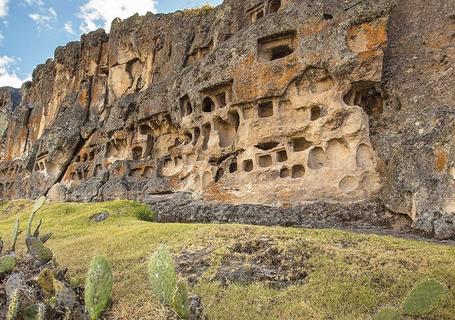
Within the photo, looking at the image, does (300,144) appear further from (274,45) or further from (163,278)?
(163,278)

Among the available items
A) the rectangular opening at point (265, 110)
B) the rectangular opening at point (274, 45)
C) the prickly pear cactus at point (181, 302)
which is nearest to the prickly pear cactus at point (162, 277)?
the prickly pear cactus at point (181, 302)

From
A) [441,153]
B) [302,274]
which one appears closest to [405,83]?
[441,153]

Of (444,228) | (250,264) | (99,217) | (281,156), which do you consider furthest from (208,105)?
(250,264)

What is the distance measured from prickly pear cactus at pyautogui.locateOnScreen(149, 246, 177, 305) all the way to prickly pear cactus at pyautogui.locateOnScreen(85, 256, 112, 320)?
80 centimetres

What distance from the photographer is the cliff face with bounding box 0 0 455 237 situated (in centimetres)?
1672

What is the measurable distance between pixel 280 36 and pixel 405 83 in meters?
6.23

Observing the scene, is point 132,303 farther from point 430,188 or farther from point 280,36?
point 280,36

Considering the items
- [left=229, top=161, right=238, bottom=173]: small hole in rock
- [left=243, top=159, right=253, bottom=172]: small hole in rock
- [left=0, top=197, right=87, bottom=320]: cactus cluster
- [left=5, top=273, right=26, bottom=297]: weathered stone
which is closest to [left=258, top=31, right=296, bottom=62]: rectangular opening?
[left=243, top=159, right=253, bottom=172]: small hole in rock

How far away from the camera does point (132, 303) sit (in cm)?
859

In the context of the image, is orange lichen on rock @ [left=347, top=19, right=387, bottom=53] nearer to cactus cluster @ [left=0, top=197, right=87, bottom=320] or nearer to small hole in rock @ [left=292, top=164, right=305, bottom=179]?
small hole in rock @ [left=292, top=164, right=305, bottom=179]

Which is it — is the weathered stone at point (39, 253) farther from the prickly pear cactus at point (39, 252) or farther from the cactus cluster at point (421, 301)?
the cactus cluster at point (421, 301)

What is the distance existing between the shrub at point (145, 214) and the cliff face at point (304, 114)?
8.32ft

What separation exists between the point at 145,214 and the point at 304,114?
8.63 meters

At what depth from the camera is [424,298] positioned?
249 inches
